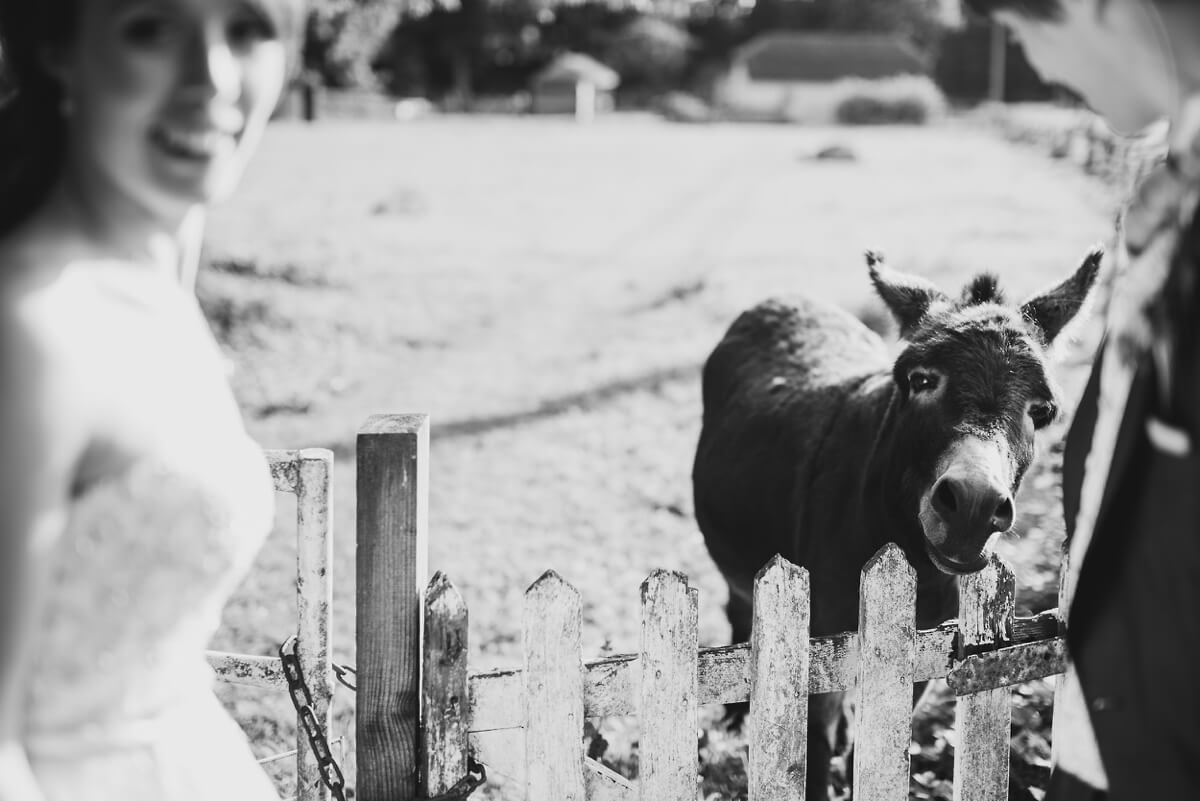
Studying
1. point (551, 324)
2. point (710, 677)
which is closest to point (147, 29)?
point (710, 677)

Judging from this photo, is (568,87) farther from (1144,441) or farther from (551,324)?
(1144,441)

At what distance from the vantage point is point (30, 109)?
142 centimetres

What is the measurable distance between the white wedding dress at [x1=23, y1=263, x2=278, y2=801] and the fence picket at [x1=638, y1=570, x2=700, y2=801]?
1.16 meters

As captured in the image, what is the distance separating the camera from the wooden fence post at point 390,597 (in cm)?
220

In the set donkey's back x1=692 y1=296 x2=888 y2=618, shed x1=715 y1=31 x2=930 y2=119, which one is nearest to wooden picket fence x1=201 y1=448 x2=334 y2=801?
donkey's back x1=692 y1=296 x2=888 y2=618

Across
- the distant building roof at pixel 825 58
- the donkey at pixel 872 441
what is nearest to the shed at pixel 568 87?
the distant building roof at pixel 825 58

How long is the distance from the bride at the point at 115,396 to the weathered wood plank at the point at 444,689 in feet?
2.69

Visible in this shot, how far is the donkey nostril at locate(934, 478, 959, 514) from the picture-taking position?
256cm

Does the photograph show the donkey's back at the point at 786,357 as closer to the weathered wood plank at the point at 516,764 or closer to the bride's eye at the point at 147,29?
the weathered wood plank at the point at 516,764

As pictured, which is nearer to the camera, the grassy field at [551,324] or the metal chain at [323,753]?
the metal chain at [323,753]

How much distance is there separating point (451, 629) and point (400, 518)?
0.29m

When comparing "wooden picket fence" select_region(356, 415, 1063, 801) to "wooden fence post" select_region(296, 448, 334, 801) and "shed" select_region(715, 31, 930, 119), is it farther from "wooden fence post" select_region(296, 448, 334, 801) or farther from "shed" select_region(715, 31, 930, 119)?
"shed" select_region(715, 31, 930, 119)

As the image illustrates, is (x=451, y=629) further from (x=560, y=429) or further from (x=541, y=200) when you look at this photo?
(x=541, y=200)

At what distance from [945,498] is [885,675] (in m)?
0.47
